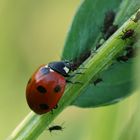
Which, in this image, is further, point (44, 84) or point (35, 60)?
point (35, 60)

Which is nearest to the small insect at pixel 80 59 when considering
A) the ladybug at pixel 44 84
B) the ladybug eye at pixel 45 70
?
the ladybug at pixel 44 84

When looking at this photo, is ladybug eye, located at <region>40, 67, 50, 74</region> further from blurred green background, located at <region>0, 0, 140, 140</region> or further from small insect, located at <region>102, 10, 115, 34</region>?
small insect, located at <region>102, 10, 115, 34</region>

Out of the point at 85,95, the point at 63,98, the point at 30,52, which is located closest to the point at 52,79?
the point at 85,95

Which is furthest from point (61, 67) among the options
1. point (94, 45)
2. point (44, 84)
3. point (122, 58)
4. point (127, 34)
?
point (127, 34)

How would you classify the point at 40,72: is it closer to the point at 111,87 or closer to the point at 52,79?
the point at 52,79

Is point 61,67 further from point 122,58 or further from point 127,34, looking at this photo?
point 127,34

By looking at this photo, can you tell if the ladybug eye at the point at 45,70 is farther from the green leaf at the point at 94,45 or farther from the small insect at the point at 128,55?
the small insect at the point at 128,55
